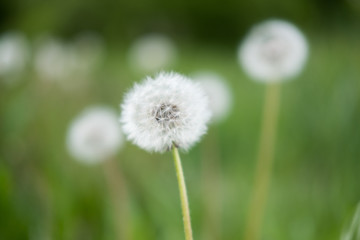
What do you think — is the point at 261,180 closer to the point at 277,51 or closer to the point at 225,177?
the point at 277,51

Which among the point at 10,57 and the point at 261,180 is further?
the point at 10,57

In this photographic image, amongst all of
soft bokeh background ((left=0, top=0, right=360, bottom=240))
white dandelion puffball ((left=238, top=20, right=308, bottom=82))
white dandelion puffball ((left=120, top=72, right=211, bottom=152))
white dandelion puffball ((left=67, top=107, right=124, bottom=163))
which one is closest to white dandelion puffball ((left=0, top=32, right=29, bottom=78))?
soft bokeh background ((left=0, top=0, right=360, bottom=240))

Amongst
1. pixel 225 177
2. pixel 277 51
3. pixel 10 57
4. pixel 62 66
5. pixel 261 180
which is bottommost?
pixel 261 180

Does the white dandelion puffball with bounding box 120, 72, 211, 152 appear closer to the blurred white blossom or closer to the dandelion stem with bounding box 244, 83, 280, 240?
the dandelion stem with bounding box 244, 83, 280, 240

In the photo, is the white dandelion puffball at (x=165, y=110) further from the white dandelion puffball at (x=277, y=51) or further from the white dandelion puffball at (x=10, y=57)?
the white dandelion puffball at (x=10, y=57)

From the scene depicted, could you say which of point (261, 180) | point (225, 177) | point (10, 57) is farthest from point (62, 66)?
point (261, 180)

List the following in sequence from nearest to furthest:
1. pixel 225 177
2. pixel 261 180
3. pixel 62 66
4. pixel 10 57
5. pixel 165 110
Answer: pixel 165 110 < pixel 261 180 < pixel 225 177 < pixel 10 57 < pixel 62 66

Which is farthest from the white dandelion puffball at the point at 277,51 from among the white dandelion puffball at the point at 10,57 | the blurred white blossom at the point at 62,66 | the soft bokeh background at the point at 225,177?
the blurred white blossom at the point at 62,66
